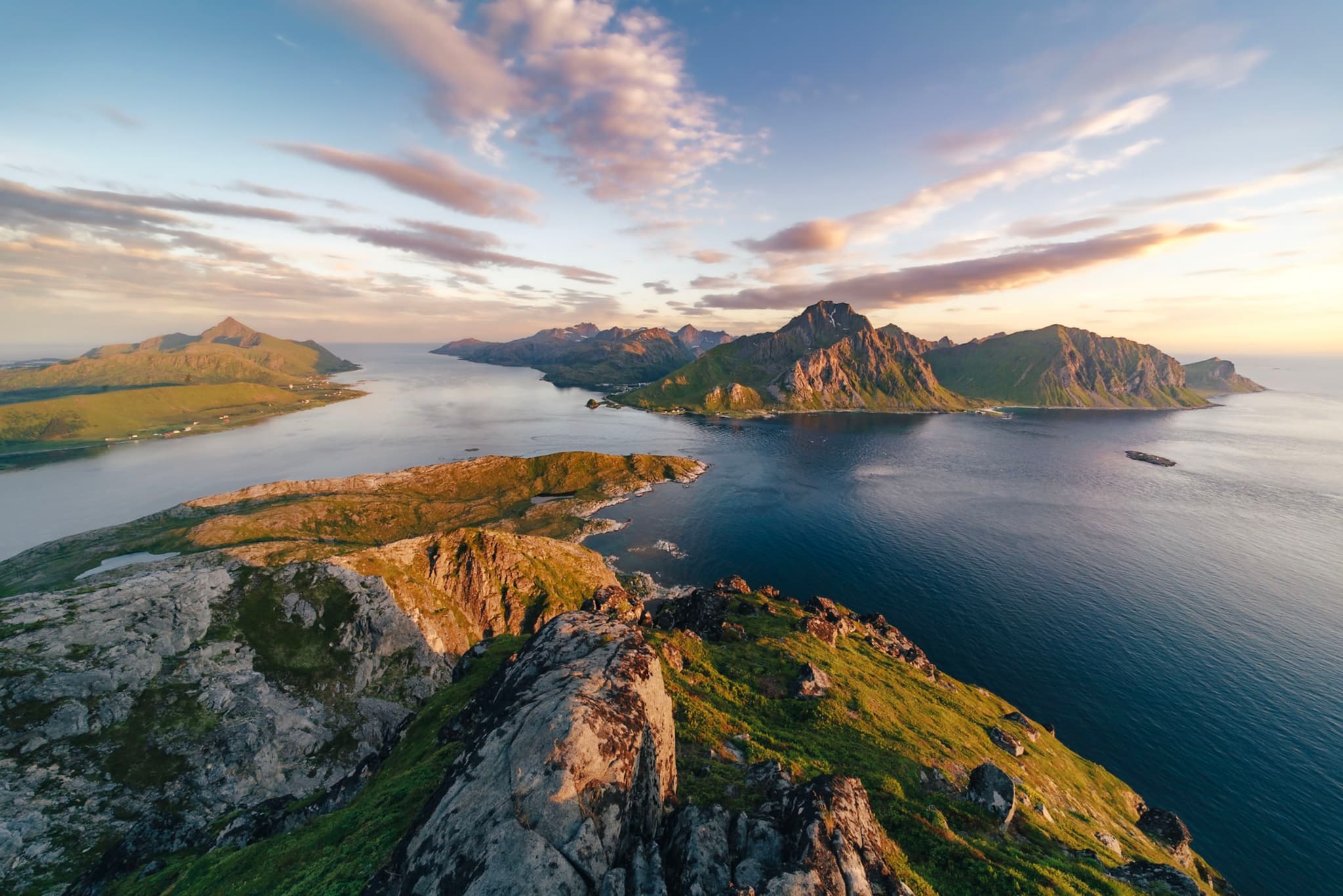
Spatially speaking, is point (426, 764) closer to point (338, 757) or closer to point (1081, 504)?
point (338, 757)

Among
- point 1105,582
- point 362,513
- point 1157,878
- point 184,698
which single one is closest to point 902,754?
point 1157,878

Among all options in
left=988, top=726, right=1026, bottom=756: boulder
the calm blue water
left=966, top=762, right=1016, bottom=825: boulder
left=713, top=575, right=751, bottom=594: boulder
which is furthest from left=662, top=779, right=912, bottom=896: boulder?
the calm blue water

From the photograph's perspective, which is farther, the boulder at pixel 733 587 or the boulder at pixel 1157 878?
the boulder at pixel 733 587

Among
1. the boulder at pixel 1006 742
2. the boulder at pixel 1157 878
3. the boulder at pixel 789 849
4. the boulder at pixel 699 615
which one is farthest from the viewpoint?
the boulder at pixel 699 615

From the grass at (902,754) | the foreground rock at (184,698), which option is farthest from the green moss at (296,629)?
the grass at (902,754)

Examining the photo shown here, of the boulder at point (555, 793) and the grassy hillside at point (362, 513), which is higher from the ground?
the boulder at point (555, 793)

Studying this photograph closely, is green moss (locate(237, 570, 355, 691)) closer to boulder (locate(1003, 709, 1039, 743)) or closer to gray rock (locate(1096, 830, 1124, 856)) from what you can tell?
gray rock (locate(1096, 830, 1124, 856))

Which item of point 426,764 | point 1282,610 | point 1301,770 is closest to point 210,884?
point 426,764

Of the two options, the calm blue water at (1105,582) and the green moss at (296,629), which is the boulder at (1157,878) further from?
the green moss at (296,629)
